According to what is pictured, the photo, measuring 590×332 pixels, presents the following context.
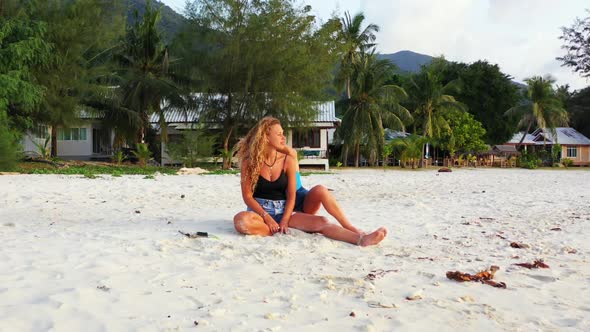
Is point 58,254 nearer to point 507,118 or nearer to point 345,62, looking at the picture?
point 345,62

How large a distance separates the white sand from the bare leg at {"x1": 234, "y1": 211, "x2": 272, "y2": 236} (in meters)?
0.11

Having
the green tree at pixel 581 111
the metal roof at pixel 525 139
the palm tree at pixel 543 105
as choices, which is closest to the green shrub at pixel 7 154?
the palm tree at pixel 543 105

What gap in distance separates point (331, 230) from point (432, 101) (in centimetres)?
2915

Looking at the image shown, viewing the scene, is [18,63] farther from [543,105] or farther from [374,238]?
[543,105]

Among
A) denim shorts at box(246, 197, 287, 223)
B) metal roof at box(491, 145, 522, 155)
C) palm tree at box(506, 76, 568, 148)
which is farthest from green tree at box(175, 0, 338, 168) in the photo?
palm tree at box(506, 76, 568, 148)

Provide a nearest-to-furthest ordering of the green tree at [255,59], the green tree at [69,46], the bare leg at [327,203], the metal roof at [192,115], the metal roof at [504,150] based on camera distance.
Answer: the bare leg at [327,203], the green tree at [69,46], the green tree at [255,59], the metal roof at [192,115], the metal roof at [504,150]

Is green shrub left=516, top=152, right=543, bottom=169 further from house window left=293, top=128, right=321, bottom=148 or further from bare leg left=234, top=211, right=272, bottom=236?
bare leg left=234, top=211, right=272, bottom=236

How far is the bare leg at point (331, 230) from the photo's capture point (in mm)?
4090

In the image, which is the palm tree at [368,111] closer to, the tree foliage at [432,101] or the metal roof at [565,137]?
the tree foliage at [432,101]

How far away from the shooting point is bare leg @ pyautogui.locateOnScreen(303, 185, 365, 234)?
4363 mm

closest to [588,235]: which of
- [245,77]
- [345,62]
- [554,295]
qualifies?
[554,295]

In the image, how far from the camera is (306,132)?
2403 cm

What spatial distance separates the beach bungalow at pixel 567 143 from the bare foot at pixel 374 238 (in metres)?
39.4

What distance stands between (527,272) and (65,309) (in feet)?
9.75
